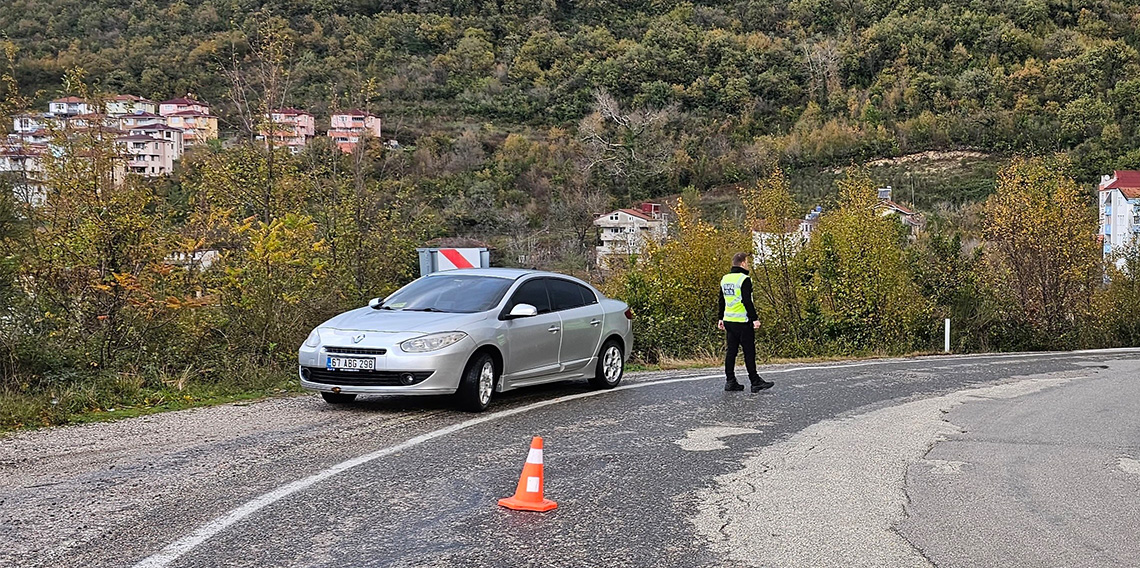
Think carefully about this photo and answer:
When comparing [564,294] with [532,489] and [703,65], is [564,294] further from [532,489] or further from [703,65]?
[703,65]

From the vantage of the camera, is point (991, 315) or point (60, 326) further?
point (991, 315)

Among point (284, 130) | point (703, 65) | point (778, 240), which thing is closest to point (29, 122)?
point (284, 130)

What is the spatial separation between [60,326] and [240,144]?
6922 millimetres

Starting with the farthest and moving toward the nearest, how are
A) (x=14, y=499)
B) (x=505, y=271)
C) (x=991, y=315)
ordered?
(x=991, y=315) → (x=505, y=271) → (x=14, y=499)

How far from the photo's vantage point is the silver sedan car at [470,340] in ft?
32.8

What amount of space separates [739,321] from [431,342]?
4391 mm

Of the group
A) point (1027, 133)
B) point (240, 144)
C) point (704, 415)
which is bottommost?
point (704, 415)

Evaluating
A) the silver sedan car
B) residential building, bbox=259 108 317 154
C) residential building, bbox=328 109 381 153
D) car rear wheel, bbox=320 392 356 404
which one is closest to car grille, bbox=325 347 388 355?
the silver sedan car

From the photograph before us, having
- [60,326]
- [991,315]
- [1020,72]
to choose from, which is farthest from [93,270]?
[1020,72]

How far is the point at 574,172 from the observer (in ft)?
242

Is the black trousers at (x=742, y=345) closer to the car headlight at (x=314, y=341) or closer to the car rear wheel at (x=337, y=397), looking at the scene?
the car rear wheel at (x=337, y=397)

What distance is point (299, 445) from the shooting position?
8.33m

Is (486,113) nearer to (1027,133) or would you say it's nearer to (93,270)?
(1027,133)

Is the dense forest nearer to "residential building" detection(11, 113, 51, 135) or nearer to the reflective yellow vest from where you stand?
"residential building" detection(11, 113, 51, 135)
